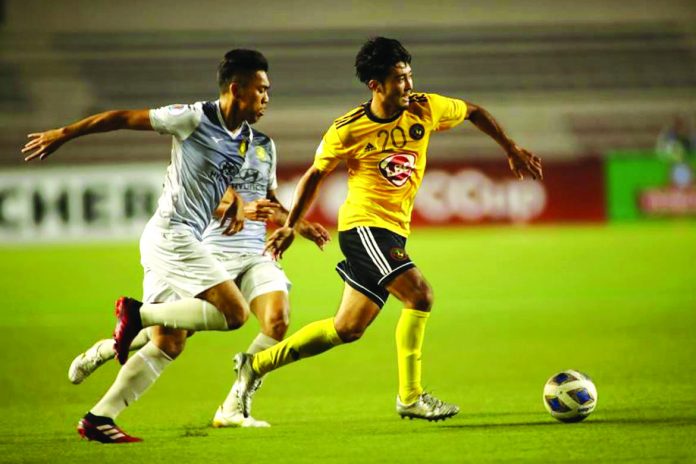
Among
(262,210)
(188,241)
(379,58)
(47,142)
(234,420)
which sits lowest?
(234,420)

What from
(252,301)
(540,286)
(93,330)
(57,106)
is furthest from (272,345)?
(57,106)

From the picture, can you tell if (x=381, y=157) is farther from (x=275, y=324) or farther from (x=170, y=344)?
(x=170, y=344)

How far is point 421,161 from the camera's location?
21.2ft

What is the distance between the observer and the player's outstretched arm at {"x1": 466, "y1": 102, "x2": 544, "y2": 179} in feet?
21.3

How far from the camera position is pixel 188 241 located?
5984 mm

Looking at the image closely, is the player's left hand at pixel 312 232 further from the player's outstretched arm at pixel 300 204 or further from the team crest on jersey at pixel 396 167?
the team crest on jersey at pixel 396 167

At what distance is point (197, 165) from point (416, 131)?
1.21 m

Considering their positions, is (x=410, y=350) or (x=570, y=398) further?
(x=410, y=350)

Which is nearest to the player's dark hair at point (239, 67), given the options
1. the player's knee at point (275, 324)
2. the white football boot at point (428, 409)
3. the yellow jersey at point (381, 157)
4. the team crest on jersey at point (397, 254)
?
the yellow jersey at point (381, 157)

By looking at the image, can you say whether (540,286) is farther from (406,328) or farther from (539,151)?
(539,151)

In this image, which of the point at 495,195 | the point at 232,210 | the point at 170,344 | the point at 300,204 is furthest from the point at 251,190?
the point at 495,195

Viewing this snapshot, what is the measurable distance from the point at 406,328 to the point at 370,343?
401 centimetres

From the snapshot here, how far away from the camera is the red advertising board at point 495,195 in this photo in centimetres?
2286

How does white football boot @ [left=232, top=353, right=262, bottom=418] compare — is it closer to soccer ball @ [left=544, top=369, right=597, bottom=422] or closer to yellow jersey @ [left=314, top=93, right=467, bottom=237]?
yellow jersey @ [left=314, top=93, right=467, bottom=237]
